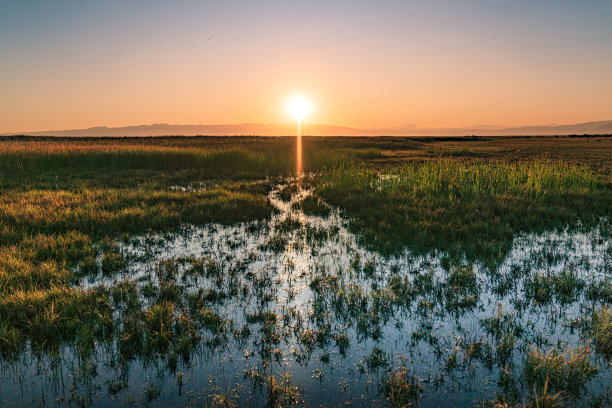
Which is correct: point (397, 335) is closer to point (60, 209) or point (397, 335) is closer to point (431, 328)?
point (431, 328)

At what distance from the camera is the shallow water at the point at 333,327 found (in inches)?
155

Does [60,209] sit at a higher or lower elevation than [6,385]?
higher

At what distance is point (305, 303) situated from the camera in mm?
6082

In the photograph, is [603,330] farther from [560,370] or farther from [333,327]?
[333,327]

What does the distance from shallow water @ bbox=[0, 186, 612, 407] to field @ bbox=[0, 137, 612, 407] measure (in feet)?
0.09

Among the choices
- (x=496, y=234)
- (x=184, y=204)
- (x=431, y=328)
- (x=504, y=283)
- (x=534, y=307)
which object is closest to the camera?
(x=431, y=328)

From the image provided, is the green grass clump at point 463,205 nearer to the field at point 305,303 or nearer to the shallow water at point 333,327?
the field at point 305,303

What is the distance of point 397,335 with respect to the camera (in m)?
5.03

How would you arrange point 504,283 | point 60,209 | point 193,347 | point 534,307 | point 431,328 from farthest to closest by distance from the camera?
point 60,209 < point 504,283 < point 534,307 < point 431,328 < point 193,347

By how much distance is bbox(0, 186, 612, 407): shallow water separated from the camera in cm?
393

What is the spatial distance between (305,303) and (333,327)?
0.92 m

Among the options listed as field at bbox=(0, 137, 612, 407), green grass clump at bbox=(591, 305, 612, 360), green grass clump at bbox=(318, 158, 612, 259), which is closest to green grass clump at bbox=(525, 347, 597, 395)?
field at bbox=(0, 137, 612, 407)

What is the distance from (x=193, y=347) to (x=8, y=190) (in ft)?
54.4

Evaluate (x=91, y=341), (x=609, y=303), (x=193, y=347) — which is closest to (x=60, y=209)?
(x=91, y=341)
